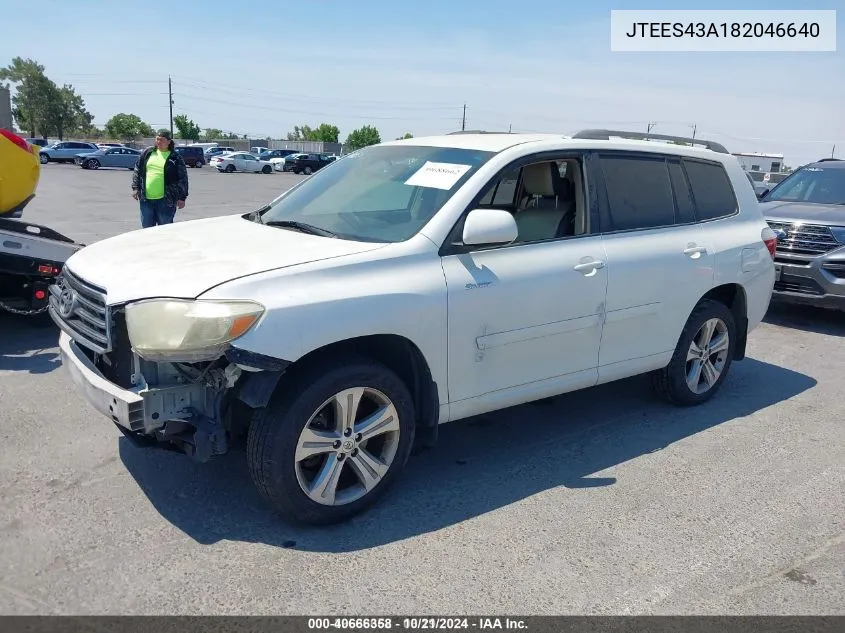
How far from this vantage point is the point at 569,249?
4301 millimetres

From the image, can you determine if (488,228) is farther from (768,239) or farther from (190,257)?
(768,239)

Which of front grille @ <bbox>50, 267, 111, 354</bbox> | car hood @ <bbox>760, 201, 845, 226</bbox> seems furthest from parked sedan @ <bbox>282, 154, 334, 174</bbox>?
front grille @ <bbox>50, 267, 111, 354</bbox>

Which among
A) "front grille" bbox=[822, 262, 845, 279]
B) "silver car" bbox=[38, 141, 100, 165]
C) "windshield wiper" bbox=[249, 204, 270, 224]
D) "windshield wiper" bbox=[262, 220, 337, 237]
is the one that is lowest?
"front grille" bbox=[822, 262, 845, 279]

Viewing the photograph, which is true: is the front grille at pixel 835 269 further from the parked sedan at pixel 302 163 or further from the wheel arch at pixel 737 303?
the parked sedan at pixel 302 163

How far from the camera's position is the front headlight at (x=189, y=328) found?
3.04 m

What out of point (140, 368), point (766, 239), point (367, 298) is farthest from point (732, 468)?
point (140, 368)

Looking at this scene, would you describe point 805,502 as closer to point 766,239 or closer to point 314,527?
point 766,239

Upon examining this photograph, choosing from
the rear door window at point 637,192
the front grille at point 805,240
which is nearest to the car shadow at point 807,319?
the front grille at point 805,240

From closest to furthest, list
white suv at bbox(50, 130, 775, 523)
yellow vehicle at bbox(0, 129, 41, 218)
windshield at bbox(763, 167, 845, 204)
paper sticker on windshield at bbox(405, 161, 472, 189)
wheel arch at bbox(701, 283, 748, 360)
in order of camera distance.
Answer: white suv at bbox(50, 130, 775, 523) → paper sticker on windshield at bbox(405, 161, 472, 189) → wheel arch at bbox(701, 283, 748, 360) → yellow vehicle at bbox(0, 129, 41, 218) → windshield at bbox(763, 167, 845, 204)

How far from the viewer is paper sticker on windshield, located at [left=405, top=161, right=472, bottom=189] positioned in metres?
4.04

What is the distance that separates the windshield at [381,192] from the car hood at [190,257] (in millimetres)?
221

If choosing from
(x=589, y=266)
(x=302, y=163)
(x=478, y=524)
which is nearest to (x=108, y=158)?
(x=302, y=163)

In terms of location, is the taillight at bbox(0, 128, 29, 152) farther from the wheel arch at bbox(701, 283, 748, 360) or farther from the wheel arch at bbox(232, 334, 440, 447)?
the wheel arch at bbox(701, 283, 748, 360)

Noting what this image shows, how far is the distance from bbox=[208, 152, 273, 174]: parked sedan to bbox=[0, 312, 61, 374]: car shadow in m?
42.6
